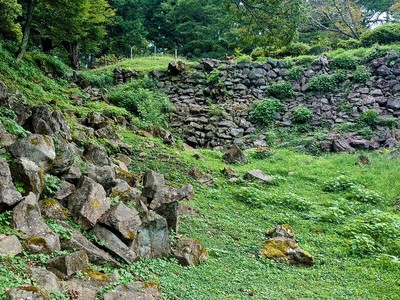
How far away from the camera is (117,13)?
27.7 m

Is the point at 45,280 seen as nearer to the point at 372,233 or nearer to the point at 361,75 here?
the point at 372,233

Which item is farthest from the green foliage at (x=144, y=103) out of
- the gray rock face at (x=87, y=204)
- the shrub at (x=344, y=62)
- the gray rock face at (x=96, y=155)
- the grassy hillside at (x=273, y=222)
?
the gray rock face at (x=87, y=204)

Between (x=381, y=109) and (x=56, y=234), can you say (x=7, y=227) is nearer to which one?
(x=56, y=234)

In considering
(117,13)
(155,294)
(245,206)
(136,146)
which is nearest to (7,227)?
(155,294)

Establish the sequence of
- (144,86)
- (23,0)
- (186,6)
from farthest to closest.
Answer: (186,6)
(144,86)
(23,0)

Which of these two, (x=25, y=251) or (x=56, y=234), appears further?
(x=56, y=234)

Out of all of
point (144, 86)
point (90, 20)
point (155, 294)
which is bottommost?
point (155, 294)

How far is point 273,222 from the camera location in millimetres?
7129

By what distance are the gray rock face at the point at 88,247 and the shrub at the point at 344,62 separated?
51.1 ft

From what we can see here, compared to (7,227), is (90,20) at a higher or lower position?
higher

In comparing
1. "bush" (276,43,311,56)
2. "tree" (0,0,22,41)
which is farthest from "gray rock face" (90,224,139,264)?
"bush" (276,43,311,56)

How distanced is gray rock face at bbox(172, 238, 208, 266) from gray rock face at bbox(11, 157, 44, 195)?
1946mm

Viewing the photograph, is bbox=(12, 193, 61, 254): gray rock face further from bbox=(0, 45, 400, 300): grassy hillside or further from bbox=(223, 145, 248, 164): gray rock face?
bbox=(223, 145, 248, 164): gray rock face

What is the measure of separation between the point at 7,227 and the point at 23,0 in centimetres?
1387
